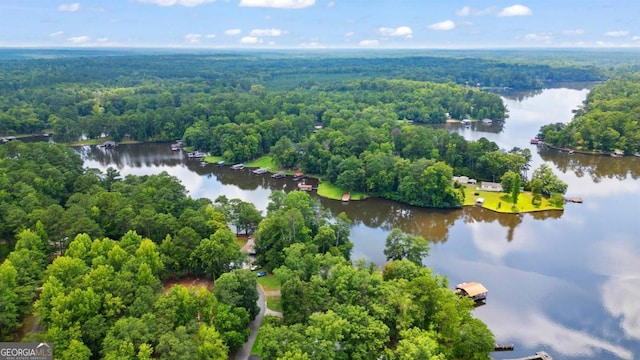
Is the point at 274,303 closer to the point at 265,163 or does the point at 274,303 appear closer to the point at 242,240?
the point at 242,240

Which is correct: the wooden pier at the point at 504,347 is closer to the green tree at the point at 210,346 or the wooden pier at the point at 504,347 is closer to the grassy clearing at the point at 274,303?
the grassy clearing at the point at 274,303

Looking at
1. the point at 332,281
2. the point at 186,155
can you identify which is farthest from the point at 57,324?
the point at 186,155

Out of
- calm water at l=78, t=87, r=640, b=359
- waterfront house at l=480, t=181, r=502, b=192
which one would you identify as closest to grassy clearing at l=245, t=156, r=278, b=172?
calm water at l=78, t=87, r=640, b=359

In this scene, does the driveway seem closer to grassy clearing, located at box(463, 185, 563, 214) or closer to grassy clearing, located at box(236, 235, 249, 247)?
grassy clearing, located at box(236, 235, 249, 247)

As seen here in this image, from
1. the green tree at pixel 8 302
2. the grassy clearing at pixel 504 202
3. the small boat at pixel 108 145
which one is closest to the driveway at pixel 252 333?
the green tree at pixel 8 302

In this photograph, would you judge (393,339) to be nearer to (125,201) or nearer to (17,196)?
(125,201)

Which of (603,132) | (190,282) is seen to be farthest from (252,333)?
(603,132)
